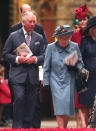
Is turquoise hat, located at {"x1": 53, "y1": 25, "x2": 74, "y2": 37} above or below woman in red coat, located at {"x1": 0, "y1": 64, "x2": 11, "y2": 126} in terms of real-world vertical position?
above

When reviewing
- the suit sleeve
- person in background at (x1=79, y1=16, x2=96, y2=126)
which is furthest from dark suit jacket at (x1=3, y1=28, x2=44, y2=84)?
person in background at (x1=79, y1=16, x2=96, y2=126)

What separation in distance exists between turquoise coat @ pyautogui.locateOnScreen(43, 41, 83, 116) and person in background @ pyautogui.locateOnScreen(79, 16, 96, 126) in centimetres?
37

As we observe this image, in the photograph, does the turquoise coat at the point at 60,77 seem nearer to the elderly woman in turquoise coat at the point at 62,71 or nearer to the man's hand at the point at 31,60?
the elderly woman in turquoise coat at the point at 62,71

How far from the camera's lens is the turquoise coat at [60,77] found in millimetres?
13617

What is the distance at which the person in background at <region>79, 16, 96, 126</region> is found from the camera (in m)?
14.0

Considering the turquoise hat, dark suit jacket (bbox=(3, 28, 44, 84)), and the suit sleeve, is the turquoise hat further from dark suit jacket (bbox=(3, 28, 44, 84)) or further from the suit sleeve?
dark suit jacket (bbox=(3, 28, 44, 84))

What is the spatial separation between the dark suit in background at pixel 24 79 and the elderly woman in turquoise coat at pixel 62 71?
2.06 ft

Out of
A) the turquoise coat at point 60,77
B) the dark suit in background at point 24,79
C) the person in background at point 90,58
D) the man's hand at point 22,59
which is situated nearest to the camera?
the turquoise coat at point 60,77

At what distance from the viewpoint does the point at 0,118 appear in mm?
18969

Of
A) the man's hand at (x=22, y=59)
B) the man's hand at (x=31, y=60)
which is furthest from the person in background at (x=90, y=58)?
the man's hand at (x=22, y=59)

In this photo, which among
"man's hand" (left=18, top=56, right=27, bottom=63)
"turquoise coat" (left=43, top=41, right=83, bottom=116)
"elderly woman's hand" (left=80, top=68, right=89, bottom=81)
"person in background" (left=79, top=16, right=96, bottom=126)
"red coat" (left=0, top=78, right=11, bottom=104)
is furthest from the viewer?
"red coat" (left=0, top=78, right=11, bottom=104)

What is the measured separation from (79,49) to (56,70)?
1.93ft

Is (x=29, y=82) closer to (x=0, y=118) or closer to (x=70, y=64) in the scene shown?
(x=70, y=64)

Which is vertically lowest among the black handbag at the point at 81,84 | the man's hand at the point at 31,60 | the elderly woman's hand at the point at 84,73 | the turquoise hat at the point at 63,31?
the black handbag at the point at 81,84
